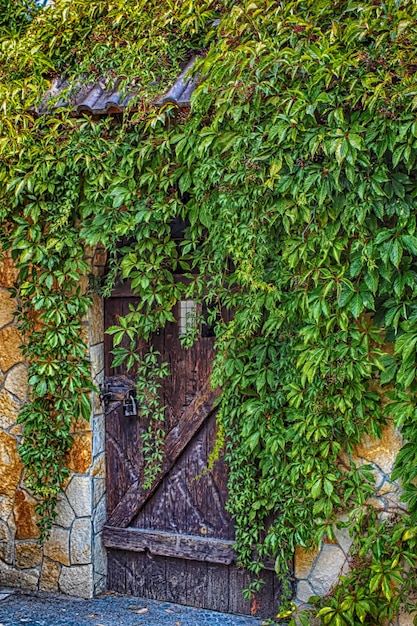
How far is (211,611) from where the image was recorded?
363 cm

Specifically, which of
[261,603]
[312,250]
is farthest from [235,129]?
[261,603]

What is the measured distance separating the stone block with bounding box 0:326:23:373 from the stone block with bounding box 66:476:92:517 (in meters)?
0.82

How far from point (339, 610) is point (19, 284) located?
2554 mm

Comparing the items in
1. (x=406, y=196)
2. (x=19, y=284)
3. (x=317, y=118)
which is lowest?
(x=19, y=284)

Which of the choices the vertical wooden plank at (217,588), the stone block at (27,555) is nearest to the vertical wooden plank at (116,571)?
the stone block at (27,555)

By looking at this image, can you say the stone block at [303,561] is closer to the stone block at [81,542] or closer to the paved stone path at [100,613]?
the paved stone path at [100,613]

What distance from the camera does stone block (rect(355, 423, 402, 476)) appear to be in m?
2.99

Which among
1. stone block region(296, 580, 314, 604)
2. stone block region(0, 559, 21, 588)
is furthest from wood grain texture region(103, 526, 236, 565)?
stone block region(0, 559, 21, 588)

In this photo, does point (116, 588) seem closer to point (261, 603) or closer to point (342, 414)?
point (261, 603)

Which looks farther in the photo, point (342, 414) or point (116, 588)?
point (116, 588)

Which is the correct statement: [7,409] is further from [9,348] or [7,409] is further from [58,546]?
[58,546]

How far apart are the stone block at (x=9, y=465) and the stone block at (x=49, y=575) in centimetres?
49

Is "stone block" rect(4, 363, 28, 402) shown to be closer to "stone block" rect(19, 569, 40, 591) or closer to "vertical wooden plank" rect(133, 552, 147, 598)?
"stone block" rect(19, 569, 40, 591)

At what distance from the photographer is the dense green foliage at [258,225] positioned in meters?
2.70
